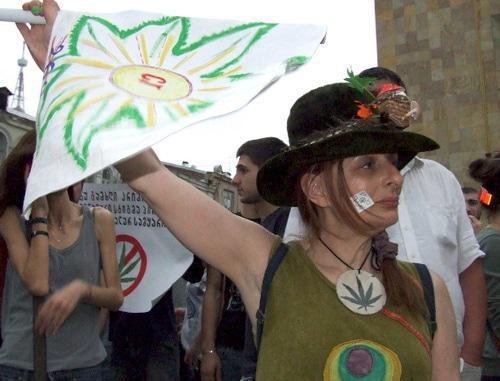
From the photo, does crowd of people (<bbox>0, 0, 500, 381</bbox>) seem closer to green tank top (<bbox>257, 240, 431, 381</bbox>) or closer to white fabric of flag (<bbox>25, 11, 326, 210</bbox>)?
green tank top (<bbox>257, 240, 431, 381</bbox>)

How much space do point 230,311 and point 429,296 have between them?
241 centimetres

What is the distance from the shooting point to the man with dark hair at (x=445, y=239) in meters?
2.58

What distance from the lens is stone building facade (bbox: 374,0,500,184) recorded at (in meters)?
10.3

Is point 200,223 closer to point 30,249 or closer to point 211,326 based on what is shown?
point 30,249

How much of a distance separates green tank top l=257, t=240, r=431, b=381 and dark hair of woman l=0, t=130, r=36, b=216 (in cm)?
132

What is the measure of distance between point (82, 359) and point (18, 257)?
46 cm

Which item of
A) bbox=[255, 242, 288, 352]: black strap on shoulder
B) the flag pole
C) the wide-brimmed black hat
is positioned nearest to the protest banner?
the flag pole

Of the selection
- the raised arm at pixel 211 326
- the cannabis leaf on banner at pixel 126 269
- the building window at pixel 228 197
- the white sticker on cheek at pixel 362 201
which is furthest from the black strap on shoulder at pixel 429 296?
the building window at pixel 228 197

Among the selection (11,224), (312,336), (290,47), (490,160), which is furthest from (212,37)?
(490,160)

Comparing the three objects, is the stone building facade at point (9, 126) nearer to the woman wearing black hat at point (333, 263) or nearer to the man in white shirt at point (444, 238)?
the man in white shirt at point (444, 238)

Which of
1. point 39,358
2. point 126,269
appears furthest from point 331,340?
point 126,269

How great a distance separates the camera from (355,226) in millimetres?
1730

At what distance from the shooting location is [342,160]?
5.76 ft

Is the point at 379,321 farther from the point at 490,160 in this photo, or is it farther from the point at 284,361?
the point at 490,160
